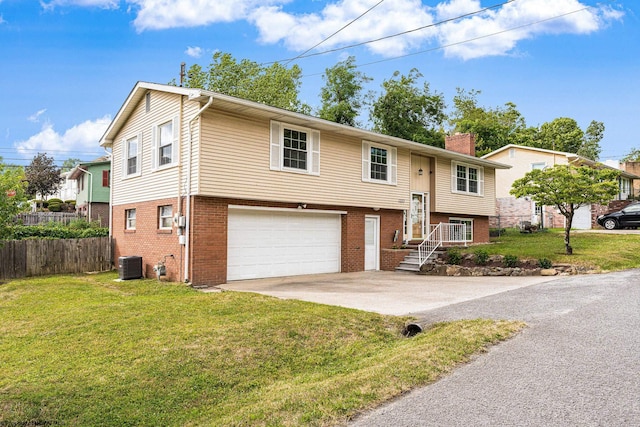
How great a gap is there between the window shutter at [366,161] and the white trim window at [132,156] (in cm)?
793

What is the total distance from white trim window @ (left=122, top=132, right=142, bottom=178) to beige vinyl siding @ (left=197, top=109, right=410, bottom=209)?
15.2 ft

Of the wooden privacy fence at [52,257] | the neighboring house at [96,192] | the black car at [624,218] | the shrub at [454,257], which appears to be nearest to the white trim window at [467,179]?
the shrub at [454,257]

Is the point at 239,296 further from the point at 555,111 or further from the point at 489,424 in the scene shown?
the point at 555,111

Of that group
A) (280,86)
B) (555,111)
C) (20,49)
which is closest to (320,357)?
(20,49)

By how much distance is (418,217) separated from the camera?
19.3m

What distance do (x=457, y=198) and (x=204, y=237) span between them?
1275 centimetres

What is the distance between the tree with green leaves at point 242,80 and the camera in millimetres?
36250

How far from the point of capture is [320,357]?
6.05m

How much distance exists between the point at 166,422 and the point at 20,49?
22.4 metres

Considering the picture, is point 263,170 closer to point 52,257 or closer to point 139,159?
point 139,159

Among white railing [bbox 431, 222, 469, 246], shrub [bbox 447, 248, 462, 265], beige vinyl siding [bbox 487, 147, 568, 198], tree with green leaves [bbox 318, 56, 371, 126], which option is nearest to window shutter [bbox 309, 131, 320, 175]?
shrub [bbox 447, 248, 462, 265]

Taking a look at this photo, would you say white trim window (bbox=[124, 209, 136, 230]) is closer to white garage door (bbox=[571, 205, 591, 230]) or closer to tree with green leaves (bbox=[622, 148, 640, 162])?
white garage door (bbox=[571, 205, 591, 230])

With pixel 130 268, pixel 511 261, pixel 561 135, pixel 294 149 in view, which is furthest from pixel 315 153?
pixel 561 135

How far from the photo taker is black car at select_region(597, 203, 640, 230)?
2402cm
